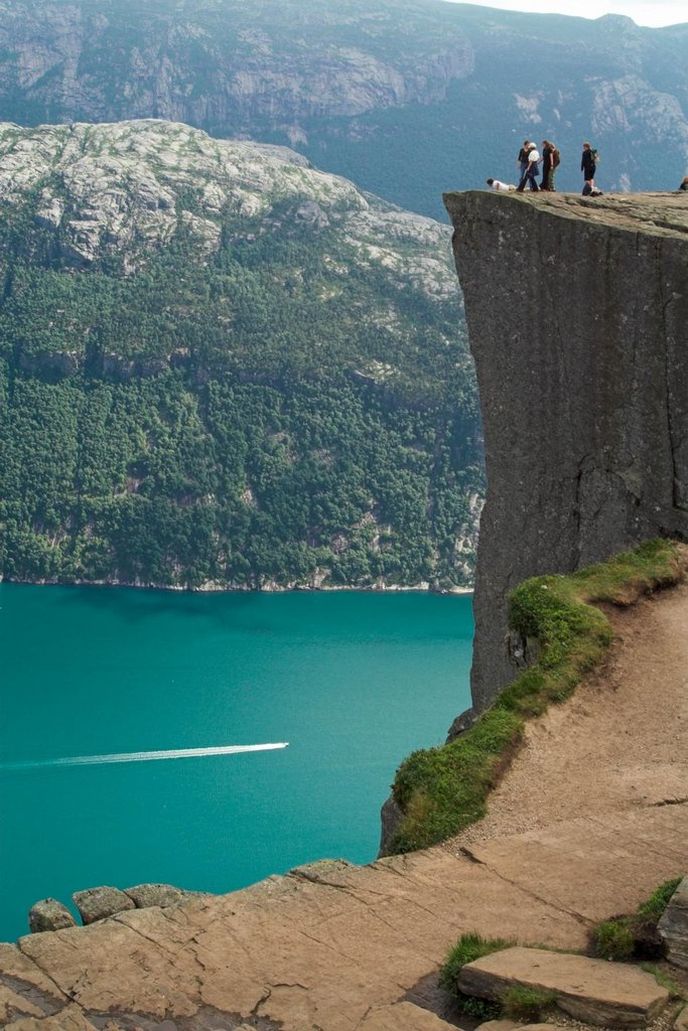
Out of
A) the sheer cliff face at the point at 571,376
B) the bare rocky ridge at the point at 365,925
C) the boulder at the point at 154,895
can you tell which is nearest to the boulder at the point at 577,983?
the bare rocky ridge at the point at 365,925

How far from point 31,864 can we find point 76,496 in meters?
101

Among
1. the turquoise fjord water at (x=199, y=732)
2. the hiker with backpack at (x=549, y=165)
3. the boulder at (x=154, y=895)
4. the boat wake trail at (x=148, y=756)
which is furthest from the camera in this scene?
the boat wake trail at (x=148, y=756)

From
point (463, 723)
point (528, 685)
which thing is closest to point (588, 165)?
point (463, 723)

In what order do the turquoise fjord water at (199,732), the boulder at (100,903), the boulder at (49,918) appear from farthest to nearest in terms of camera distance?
1. the turquoise fjord water at (199,732)
2. the boulder at (100,903)
3. the boulder at (49,918)

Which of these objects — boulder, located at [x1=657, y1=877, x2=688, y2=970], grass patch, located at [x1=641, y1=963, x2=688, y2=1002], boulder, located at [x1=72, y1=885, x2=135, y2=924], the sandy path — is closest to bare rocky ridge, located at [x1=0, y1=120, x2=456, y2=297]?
the sandy path

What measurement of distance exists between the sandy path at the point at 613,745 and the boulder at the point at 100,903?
7.55 feet

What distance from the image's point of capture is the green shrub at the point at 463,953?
8.57m

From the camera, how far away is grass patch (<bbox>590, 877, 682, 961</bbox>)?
8.66 meters

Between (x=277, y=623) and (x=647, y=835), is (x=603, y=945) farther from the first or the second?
(x=277, y=623)

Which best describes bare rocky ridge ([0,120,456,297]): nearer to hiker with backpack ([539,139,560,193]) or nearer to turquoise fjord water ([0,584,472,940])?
turquoise fjord water ([0,584,472,940])

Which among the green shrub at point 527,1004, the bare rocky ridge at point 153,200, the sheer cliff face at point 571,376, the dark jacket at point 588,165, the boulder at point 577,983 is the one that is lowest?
the green shrub at point 527,1004

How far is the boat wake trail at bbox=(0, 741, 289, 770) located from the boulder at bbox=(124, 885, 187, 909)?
7314 centimetres

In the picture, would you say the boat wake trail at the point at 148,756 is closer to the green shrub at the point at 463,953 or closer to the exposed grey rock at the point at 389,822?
the exposed grey rock at the point at 389,822

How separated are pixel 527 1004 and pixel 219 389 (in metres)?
166
